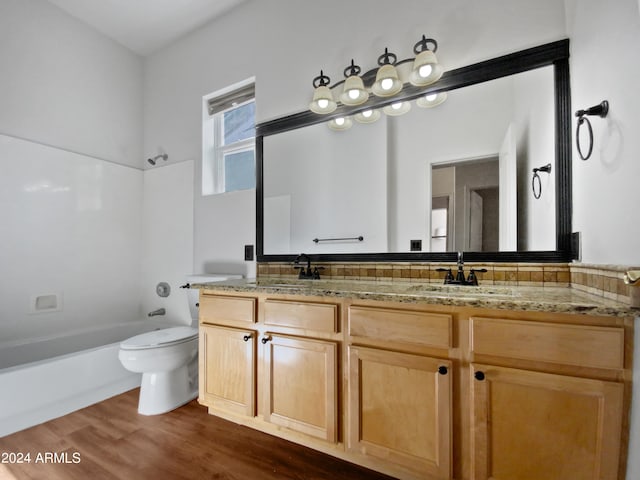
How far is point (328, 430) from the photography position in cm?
134

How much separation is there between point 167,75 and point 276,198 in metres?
1.91

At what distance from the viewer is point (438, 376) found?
1.11 metres

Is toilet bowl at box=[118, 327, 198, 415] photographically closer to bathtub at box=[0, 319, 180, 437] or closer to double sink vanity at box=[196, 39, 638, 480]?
double sink vanity at box=[196, 39, 638, 480]

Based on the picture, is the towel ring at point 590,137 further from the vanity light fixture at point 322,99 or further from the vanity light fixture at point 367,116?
the vanity light fixture at point 322,99

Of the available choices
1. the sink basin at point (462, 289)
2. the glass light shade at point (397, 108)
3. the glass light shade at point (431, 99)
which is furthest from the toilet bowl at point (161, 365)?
the glass light shade at point (431, 99)

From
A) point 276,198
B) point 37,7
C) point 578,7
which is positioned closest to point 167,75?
point 37,7

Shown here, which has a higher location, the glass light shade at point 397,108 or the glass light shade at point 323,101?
the glass light shade at point 323,101

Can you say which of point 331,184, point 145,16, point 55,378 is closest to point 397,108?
point 331,184

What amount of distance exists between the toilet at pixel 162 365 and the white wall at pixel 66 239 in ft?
3.31

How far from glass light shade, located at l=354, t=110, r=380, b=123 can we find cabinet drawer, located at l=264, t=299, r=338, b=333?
1195 millimetres

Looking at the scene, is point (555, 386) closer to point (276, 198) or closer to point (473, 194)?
point (473, 194)

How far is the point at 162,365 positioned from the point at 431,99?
2277mm

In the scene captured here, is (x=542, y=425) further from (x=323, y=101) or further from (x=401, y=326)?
(x=323, y=101)

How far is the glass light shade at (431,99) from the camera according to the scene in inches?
64.8
